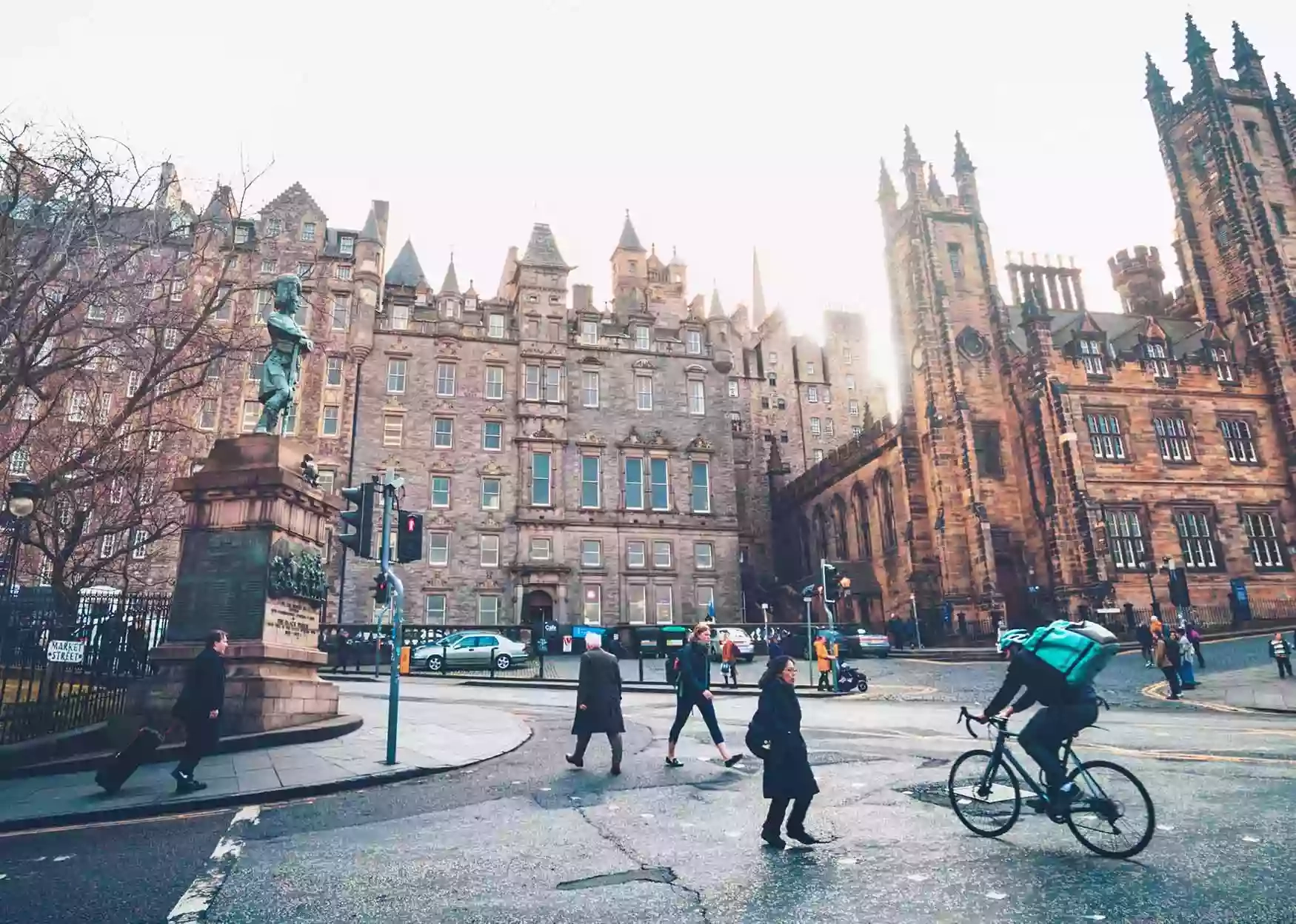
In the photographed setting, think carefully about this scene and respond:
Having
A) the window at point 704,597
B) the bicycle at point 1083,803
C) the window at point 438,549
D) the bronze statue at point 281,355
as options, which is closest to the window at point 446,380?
the window at point 438,549

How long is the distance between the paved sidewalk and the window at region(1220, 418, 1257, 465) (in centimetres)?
4135

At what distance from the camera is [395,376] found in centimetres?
4044

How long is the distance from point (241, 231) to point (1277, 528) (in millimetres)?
56733

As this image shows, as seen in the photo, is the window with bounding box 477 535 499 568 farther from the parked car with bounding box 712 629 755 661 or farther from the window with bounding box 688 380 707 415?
the window with bounding box 688 380 707 415

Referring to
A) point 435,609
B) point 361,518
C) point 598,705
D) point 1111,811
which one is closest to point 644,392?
point 435,609

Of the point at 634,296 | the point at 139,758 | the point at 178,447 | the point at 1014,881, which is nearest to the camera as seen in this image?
the point at 1014,881

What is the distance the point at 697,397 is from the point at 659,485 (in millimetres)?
5917

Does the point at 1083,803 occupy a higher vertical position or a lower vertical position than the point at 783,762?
lower

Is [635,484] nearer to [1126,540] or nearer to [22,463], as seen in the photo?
[1126,540]

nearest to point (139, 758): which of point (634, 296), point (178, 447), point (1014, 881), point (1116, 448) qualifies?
point (1014, 881)

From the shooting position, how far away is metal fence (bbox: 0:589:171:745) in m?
9.81

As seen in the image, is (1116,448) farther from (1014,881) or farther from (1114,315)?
(1014,881)

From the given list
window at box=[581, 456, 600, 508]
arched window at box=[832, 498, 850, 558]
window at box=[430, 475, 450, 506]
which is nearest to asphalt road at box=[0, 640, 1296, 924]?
window at box=[430, 475, 450, 506]

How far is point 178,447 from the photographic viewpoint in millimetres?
32531
